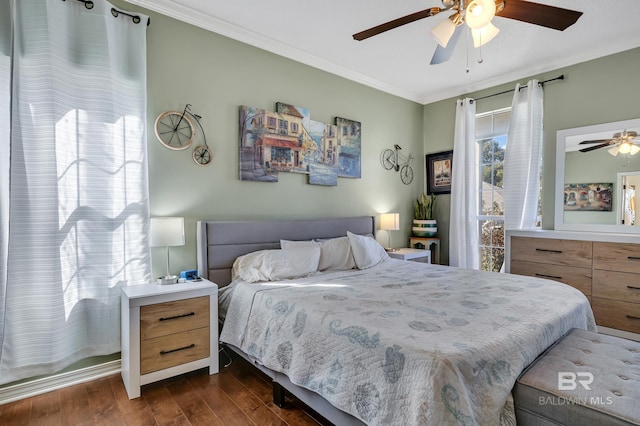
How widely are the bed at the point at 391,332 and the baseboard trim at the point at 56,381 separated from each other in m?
0.87

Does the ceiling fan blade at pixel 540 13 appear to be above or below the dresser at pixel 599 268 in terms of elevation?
above

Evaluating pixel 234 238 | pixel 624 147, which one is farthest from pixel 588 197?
pixel 234 238

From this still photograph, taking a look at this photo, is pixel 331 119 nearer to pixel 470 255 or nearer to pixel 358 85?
pixel 358 85

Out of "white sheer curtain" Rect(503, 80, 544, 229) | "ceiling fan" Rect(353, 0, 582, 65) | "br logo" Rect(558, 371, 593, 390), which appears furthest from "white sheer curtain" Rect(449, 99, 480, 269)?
"br logo" Rect(558, 371, 593, 390)

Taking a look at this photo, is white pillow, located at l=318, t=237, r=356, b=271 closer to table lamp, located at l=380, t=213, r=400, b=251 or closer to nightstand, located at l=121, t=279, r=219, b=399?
nightstand, located at l=121, t=279, r=219, b=399

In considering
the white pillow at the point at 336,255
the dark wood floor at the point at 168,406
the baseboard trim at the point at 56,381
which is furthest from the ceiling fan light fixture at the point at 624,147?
the baseboard trim at the point at 56,381

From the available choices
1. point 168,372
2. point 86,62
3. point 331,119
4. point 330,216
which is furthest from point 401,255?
point 86,62

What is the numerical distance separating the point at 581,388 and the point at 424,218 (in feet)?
11.7

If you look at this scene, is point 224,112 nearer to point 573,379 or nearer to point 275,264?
point 275,264

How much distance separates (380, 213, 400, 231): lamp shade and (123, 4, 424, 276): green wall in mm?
277

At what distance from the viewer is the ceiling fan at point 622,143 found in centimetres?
322

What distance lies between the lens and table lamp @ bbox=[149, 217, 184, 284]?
239 cm

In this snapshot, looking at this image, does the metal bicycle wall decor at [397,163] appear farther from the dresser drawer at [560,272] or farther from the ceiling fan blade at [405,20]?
the ceiling fan blade at [405,20]

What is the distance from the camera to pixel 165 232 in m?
2.41
